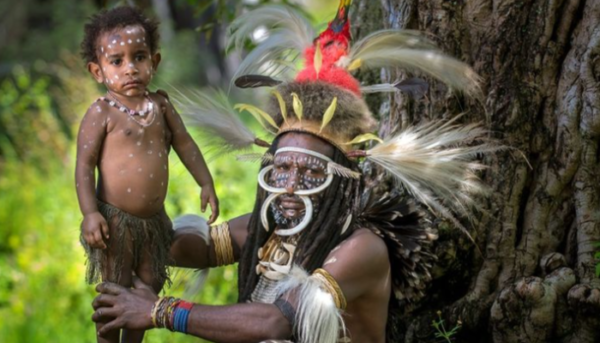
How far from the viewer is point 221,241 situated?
161 inches

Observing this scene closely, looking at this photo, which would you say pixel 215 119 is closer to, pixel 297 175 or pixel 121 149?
pixel 297 175

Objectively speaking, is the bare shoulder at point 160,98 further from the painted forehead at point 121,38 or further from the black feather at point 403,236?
the black feather at point 403,236

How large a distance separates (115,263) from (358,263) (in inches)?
35.6

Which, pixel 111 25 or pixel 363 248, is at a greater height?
pixel 111 25

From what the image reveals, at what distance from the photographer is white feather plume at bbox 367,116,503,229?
12.3 ft

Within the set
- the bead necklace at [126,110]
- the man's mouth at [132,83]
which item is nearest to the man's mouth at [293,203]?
the bead necklace at [126,110]

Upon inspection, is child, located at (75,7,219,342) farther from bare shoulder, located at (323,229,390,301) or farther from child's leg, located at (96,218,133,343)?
bare shoulder, located at (323,229,390,301)

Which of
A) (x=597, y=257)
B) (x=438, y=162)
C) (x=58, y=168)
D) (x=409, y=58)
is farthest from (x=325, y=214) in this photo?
(x=58, y=168)

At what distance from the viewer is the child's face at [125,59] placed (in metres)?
3.36

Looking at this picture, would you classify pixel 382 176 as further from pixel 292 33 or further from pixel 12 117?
pixel 12 117

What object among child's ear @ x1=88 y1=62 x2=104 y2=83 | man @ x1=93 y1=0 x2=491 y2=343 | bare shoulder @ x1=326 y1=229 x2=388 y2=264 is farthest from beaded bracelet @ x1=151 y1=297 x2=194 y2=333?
child's ear @ x1=88 y1=62 x2=104 y2=83

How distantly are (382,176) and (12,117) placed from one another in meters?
6.56

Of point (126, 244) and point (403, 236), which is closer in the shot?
point (126, 244)

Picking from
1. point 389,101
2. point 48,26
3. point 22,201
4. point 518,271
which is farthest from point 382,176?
point 48,26
